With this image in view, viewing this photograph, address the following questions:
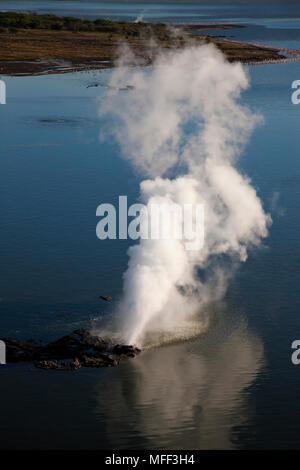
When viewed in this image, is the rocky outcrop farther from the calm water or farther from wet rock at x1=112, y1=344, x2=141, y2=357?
the calm water

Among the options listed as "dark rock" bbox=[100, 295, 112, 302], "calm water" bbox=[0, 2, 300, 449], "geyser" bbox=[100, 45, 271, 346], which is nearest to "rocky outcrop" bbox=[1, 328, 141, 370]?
"calm water" bbox=[0, 2, 300, 449]

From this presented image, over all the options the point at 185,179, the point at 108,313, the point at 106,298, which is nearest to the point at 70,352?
the point at 108,313

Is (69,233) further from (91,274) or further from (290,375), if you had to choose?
(290,375)

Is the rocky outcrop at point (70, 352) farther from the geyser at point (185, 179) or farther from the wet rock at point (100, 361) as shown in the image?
the geyser at point (185, 179)

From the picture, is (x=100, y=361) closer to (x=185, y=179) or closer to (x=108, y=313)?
(x=108, y=313)
